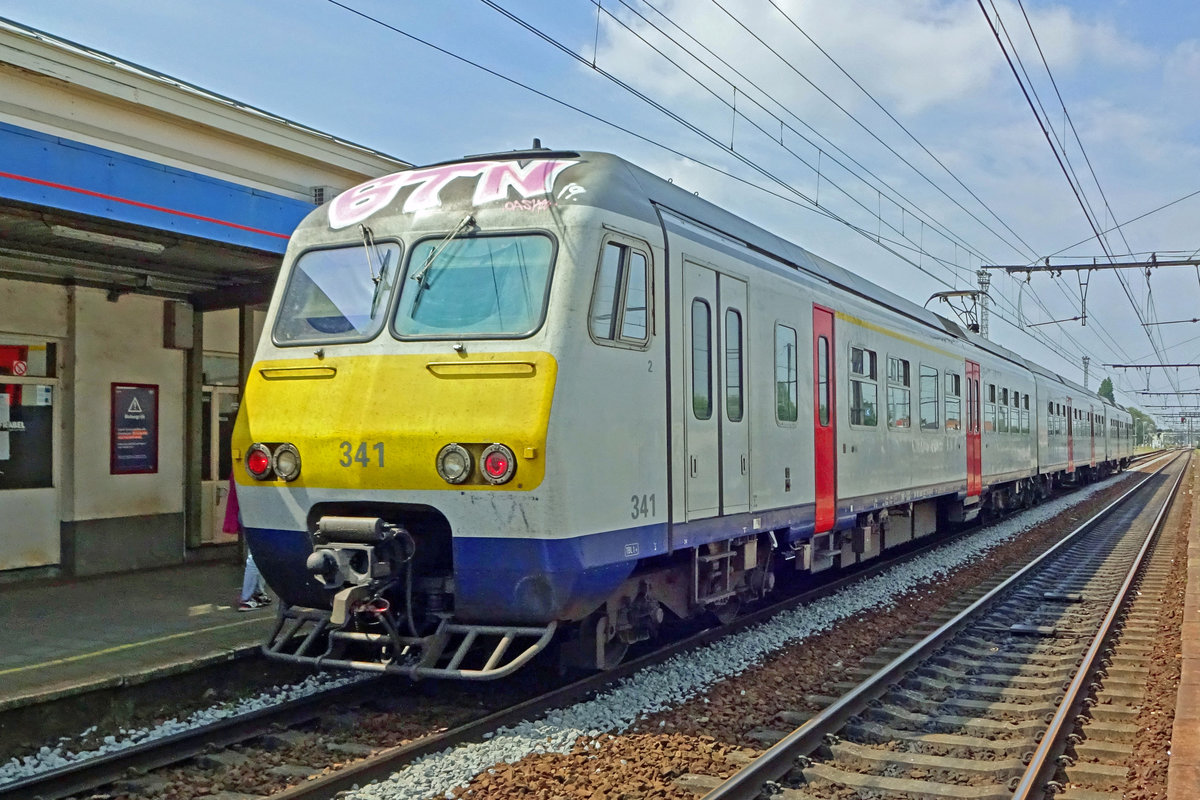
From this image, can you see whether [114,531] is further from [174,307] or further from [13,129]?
[13,129]

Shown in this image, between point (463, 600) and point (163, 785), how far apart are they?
1.77m

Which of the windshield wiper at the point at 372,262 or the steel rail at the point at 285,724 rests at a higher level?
the windshield wiper at the point at 372,262

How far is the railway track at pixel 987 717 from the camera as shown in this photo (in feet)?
17.4

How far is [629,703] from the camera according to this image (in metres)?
6.57

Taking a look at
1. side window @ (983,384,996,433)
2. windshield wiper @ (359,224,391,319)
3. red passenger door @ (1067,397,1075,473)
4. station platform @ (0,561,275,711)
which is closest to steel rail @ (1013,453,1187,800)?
windshield wiper @ (359,224,391,319)

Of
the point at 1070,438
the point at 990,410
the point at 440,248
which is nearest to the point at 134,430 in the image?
the point at 440,248

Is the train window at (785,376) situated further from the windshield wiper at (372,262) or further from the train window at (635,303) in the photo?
the windshield wiper at (372,262)

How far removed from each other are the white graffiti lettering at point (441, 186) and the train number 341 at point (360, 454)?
1588 millimetres

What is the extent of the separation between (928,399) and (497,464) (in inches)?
364

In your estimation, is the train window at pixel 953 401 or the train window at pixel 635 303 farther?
the train window at pixel 953 401

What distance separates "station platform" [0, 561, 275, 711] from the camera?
6.30 m

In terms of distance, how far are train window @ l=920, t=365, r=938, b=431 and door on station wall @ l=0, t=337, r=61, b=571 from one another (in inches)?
390

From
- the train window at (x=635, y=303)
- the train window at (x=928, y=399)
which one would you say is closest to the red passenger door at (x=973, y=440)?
the train window at (x=928, y=399)

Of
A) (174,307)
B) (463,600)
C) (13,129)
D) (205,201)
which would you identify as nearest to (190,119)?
(174,307)
